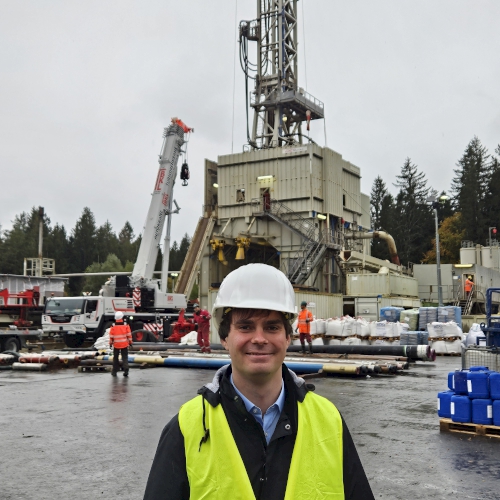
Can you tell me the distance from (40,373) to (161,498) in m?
16.7

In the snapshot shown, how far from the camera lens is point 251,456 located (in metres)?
2.06

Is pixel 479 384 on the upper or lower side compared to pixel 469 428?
upper

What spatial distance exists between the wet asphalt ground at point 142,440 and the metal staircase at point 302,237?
21376 millimetres

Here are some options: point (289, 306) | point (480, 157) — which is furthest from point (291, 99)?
point (480, 157)

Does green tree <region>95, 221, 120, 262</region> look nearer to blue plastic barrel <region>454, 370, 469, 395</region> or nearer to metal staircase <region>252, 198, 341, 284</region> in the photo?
metal staircase <region>252, 198, 341, 284</region>

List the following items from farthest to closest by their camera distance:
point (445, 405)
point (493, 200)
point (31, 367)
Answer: point (493, 200)
point (31, 367)
point (445, 405)

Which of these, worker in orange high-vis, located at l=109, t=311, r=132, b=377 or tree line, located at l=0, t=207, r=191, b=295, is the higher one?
tree line, located at l=0, t=207, r=191, b=295

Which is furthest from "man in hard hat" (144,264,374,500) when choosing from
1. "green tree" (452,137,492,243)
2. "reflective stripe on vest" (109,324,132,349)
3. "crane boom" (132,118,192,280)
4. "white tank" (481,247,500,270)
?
"green tree" (452,137,492,243)

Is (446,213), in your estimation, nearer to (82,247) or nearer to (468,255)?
(468,255)

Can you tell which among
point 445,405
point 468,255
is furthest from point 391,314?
point 468,255

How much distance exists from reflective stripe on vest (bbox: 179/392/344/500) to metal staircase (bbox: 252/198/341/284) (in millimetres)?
32821

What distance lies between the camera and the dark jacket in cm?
202

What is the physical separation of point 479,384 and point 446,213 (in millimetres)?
79726

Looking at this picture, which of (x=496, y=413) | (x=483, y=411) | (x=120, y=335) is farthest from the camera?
(x=120, y=335)
